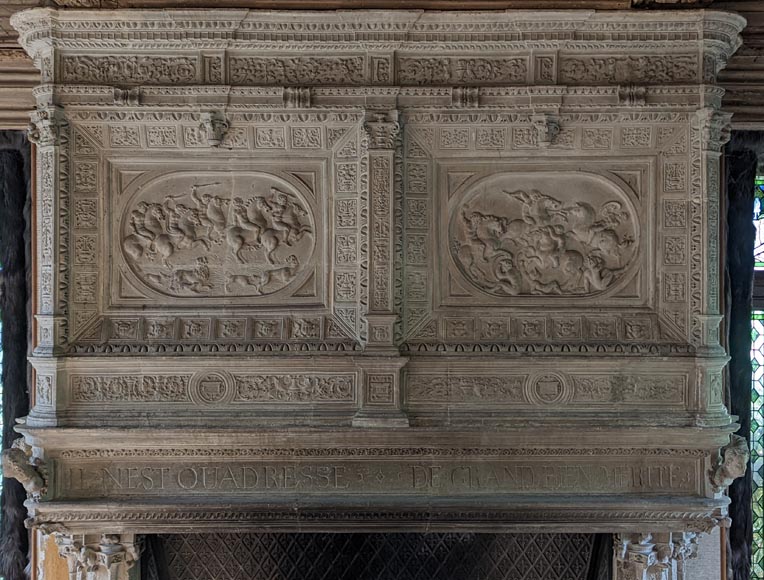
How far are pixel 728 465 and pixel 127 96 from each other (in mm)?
4613

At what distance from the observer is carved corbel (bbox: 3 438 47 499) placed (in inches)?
157

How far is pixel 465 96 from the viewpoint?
4.14m

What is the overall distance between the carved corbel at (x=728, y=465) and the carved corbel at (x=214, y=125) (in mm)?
3931

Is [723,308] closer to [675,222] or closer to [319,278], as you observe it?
[675,222]

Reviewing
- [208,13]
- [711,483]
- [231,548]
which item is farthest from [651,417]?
[208,13]

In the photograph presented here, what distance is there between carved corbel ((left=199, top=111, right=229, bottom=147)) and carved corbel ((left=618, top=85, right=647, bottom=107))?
263 cm

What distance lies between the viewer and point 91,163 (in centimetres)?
424

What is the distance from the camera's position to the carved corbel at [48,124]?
13.5ft

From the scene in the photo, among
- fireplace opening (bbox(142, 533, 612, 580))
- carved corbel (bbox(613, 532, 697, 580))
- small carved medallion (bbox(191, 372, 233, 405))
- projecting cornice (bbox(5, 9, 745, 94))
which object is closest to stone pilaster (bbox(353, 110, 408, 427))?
projecting cornice (bbox(5, 9, 745, 94))

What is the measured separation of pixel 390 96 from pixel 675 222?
2.11m

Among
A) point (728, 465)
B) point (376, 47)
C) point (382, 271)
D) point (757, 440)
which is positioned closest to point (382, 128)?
point (376, 47)

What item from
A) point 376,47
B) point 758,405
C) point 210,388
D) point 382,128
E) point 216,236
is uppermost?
point 376,47

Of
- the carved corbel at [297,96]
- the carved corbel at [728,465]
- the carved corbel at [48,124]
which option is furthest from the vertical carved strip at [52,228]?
the carved corbel at [728,465]

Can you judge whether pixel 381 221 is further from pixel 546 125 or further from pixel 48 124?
pixel 48 124
